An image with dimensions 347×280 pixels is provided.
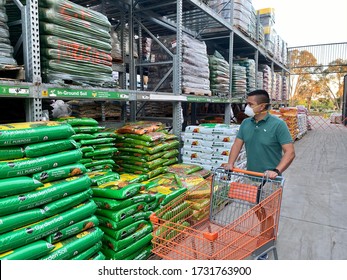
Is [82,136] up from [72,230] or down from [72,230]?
up

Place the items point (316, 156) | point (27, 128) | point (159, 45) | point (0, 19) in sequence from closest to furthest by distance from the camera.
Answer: point (27, 128), point (0, 19), point (159, 45), point (316, 156)

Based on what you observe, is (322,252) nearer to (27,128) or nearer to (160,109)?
(27,128)

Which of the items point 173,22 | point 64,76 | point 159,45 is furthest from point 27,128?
point 173,22

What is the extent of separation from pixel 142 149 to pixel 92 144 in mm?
894

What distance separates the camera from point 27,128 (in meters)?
2.13

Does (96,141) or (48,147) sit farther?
(96,141)

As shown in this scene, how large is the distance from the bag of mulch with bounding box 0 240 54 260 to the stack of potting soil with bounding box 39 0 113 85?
1.67m

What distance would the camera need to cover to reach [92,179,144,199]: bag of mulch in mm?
2652

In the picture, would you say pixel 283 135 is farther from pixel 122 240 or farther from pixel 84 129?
pixel 84 129

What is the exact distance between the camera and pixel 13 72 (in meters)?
2.59

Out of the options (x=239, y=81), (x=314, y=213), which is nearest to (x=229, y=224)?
(x=314, y=213)

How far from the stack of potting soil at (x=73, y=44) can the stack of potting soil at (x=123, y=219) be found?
1314 mm

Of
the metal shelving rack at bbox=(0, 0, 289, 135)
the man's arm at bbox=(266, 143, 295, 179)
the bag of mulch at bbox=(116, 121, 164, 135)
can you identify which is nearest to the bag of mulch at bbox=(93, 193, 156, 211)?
the metal shelving rack at bbox=(0, 0, 289, 135)

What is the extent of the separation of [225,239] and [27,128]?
187cm
